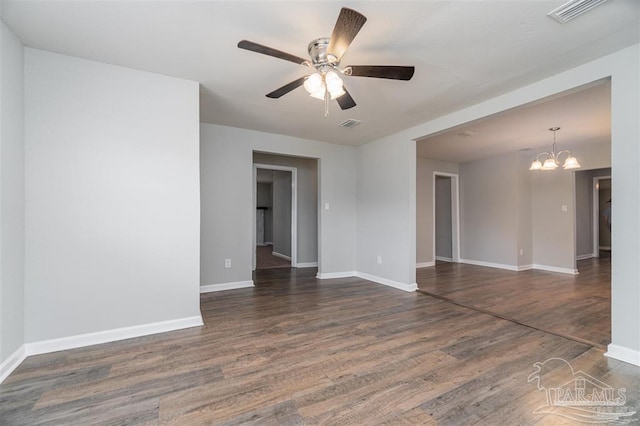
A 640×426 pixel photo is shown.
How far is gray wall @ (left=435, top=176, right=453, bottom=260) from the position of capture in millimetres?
7066

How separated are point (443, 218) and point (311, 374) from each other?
6364mm

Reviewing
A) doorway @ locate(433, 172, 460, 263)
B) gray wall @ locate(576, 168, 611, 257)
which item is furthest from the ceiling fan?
gray wall @ locate(576, 168, 611, 257)

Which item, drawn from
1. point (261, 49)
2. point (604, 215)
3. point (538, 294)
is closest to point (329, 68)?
point (261, 49)

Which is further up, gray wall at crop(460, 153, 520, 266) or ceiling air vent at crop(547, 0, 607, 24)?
ceiling air vent at crop(547, 0, 607, 24)

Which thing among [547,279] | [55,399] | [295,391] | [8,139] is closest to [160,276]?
[55,399]

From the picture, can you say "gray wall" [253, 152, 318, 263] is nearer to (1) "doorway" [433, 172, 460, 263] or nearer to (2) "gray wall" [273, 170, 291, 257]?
(2) "gray wall" [273, 170, 291, 257]

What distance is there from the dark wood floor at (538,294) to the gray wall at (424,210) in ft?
1.34

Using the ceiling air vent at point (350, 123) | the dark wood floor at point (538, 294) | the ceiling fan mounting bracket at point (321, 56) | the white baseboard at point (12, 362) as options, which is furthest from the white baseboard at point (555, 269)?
the white baseboard at point (12, 362)

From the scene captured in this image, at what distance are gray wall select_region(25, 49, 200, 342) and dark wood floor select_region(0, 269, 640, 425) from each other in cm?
33

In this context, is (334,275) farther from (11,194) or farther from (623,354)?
(11,194)

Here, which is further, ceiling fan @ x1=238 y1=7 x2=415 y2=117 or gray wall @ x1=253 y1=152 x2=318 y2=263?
gray wall @ x1=253 y1=152 x2=318 y2=263

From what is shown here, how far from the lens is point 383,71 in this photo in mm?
1954

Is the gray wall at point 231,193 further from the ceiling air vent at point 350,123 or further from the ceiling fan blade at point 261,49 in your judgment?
the ceiling fan blade at point 261,49

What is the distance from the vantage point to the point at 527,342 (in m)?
2.42
